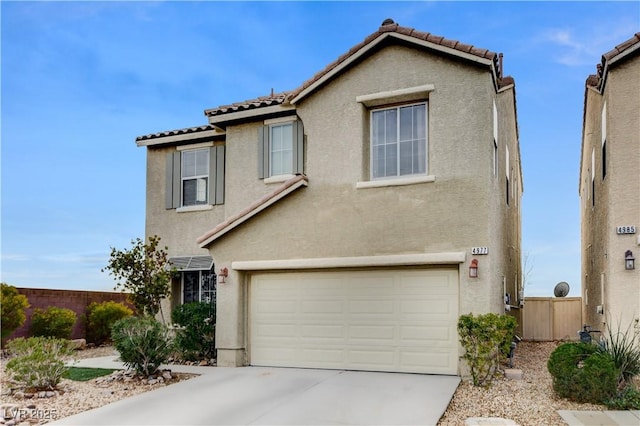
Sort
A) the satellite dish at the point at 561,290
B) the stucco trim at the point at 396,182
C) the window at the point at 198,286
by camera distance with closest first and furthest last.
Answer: the stucco trim at the point at 396,182 < the window at the point at 198,286 < the satellite dish at the point at 561,290

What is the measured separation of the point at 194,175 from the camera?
18.6 m

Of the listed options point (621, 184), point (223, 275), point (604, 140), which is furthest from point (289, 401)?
point (604, 140)

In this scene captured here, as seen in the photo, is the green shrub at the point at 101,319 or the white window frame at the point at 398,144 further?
the green shrub at the point at 101,319

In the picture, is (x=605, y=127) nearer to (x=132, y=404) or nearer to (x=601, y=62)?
(x=601, y=62)

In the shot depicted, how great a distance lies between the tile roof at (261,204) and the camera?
575 inches

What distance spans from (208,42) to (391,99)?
16.0ft

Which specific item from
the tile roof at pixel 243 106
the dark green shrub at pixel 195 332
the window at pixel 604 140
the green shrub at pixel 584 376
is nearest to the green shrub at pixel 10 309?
the dark green shrub at pixel 195 332

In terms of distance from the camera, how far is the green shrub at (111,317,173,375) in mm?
13172

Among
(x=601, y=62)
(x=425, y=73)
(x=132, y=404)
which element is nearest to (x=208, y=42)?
(x=425, y=73)

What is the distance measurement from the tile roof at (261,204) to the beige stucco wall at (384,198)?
21 centimetres

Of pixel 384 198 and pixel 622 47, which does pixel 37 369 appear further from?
pixel 622 47

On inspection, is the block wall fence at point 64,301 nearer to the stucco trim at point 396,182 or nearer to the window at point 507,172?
the stucco trim at point 396,182

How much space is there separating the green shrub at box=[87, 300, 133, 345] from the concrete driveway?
9987 mm

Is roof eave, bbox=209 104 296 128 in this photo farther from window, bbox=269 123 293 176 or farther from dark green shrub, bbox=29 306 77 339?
dark green shrub, bbox=29 306 77 339
